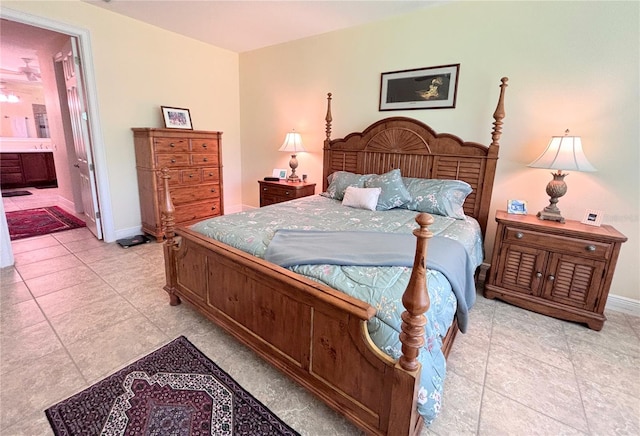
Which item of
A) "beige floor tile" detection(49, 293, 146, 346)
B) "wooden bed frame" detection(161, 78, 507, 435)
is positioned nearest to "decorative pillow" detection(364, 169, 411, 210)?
"wooden bed frame" detection(161, 78, 507, 435)

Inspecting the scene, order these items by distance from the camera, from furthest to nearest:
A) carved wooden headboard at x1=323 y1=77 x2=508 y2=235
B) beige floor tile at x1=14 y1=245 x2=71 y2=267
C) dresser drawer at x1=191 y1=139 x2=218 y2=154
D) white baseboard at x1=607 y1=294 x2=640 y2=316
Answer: dresser drawer at x1=191 y1=139 x2=218 y2=154 < beige floor tile at x1=14 y1=245 x2=71 y2=267 < carved wooden headboard at x1=323 y1=77 x2=508 y2=235 < white baseboard at x1=607 y1=294 x2=640 y2=316

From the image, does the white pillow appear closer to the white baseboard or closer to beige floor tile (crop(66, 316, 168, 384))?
beige floor tile (crop(66, 316, 168, 384))

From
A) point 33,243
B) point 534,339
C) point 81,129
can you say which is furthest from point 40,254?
point 534,339

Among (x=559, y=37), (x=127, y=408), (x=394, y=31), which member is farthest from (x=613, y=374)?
(x=394, y=31)

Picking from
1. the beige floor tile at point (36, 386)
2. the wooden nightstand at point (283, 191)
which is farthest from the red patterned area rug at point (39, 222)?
the beige floor tile at point (36, 386)

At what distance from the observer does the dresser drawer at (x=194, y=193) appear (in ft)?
12.9

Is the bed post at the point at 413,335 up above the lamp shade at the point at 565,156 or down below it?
below

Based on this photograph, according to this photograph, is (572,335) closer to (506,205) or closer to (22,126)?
(506,205)

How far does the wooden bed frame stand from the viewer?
3.67ft

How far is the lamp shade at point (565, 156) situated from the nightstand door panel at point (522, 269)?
A: 676mm

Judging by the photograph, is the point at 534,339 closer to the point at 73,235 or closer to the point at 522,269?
the point at 522,269

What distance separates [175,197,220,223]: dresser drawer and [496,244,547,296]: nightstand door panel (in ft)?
12.0

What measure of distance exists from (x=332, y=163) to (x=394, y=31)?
5.20 ft

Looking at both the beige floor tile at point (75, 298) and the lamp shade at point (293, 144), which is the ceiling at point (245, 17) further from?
the beige floor tile at point (75, 298)
